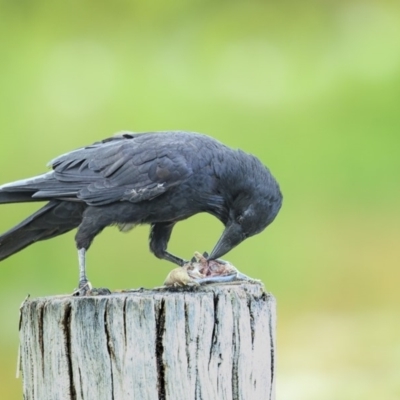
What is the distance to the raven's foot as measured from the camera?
2602 millimetres

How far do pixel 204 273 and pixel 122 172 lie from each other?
1.57ft

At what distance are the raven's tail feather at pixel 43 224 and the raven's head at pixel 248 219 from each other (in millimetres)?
553

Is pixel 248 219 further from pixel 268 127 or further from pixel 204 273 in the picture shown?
pixel 268 127

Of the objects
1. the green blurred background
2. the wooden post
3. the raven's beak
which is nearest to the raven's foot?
the raven's beak

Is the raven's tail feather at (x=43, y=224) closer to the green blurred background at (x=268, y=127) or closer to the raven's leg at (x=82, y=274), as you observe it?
the raven's leg at (x=82, y=274)

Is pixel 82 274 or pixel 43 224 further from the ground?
pixel 43 224

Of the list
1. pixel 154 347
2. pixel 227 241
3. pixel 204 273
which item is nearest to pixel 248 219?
pixel 227 241

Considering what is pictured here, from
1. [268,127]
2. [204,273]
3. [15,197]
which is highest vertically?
[268,127]

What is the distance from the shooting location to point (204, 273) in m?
2.83

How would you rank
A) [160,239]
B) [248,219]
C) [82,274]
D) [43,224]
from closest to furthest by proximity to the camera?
[82,274] → [248,219] → [43,224] → [160,239]

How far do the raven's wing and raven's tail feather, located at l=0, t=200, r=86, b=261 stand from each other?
9cm

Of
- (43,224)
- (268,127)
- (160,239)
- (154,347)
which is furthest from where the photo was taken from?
(268,127)

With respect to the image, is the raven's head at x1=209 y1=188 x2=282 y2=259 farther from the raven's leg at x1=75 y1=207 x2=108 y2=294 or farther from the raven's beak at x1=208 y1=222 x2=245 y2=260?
the raven's leg at x1=75 y1=207 x2=108 y2=294

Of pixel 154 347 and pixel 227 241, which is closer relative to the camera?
Result: pixel 154 347
